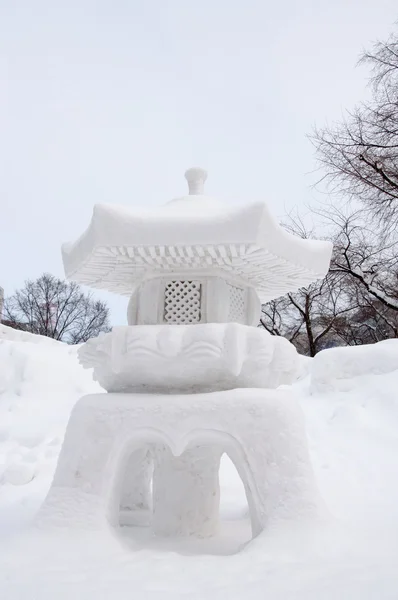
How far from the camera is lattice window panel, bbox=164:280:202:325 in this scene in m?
3.28

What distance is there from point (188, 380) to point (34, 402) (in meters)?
4.40

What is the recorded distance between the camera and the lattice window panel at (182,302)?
328 centimetres

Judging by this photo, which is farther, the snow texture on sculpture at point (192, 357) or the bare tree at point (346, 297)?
the bare tree at point (346, 297)

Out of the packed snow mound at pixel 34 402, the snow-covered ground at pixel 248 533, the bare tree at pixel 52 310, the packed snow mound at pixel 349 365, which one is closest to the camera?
→ the snow-covered ground at pixel 248 533

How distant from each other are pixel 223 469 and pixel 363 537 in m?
2.82

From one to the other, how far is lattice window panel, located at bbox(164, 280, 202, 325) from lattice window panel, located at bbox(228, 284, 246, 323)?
242mm

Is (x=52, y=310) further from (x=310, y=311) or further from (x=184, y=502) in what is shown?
(x=184, y=502)

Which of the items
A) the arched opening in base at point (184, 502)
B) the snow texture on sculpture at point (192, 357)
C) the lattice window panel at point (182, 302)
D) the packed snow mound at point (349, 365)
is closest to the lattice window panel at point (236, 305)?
the lattice window panel at point (182, 302)

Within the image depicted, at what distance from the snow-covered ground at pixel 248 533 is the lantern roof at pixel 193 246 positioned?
157 cm

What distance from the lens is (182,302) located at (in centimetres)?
331

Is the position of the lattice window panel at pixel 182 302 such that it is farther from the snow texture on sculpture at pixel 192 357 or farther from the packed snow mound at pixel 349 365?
the packed snow mound at pixel 349 365

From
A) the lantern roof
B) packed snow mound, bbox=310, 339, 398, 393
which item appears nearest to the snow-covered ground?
packed snow mound, bbox=310, 339, 398, 393

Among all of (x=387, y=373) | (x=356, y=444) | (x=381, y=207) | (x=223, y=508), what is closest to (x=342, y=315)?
(x=381, y=207)

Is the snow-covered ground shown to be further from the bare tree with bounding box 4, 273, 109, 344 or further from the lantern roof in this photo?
the bare tree with bounding box 4, 273, 109, 344
